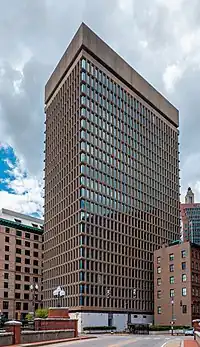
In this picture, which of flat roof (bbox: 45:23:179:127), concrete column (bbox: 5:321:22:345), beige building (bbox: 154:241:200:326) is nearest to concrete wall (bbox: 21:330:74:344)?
concrete column (bbox: 5:321:22:345)

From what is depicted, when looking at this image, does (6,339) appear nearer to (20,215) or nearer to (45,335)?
(45,335)

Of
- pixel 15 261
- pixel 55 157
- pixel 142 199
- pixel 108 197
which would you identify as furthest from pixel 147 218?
pixel 15 261

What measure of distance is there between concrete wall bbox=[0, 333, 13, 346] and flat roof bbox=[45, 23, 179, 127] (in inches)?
3889

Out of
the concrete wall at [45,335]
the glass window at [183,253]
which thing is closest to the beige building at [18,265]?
the glass window at [183,253]

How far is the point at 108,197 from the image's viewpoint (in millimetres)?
126812

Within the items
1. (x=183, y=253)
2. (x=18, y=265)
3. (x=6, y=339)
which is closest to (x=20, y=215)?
(x=18, y=265)

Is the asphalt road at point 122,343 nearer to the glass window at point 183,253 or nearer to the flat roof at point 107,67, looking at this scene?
the glass window at point 183,253

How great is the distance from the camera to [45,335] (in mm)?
42312

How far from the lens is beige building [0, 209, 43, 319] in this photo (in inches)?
5768

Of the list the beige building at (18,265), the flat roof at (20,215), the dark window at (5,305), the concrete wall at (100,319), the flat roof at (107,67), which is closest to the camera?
the concrete wall at (100,319)

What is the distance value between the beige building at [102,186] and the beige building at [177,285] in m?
6.74

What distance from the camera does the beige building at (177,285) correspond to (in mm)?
116900

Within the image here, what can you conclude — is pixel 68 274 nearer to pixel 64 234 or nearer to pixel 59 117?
pixel 64 234

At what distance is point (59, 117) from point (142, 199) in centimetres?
3072
